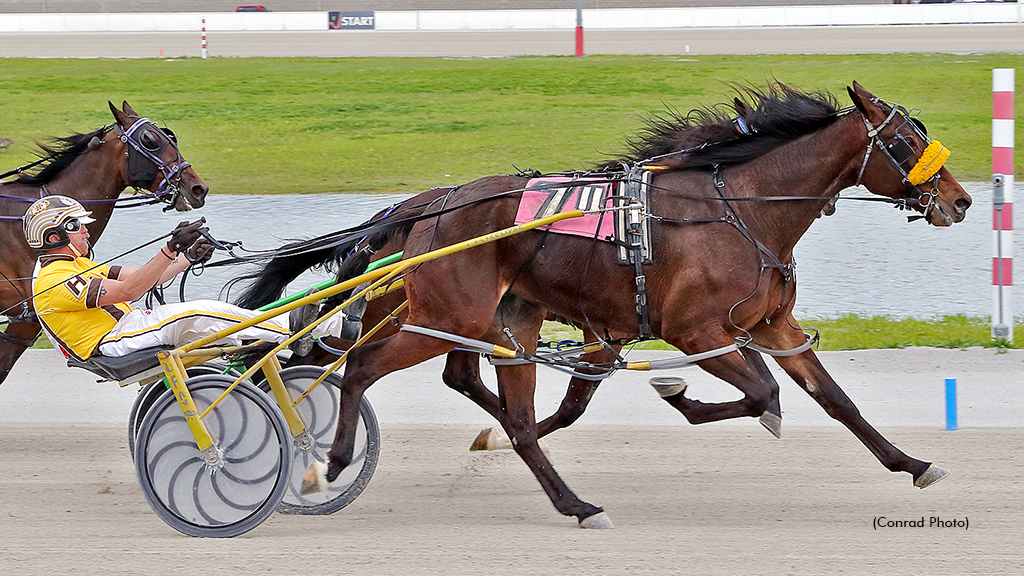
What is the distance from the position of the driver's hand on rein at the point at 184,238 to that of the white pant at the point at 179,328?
0.25m

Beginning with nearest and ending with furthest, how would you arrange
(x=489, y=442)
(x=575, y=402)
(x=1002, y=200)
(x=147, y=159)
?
1. (x=575, y=402)
2. (x=489, y=442)
3. (x=147, y=159)
4. (x=1002, y=200)

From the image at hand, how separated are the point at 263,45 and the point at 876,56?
1312 centimetres

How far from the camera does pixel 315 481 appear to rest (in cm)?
472

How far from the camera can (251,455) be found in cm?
456

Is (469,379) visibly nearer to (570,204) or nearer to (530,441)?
(530,441)

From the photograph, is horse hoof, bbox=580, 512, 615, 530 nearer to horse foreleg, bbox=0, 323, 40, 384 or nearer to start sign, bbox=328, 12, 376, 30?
horse foreleg, bbox=0, 323, 40, 384

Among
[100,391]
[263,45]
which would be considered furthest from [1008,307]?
[263,45]

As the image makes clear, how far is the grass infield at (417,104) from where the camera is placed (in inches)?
590

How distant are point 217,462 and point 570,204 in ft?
5.48

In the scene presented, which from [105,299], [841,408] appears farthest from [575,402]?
[105,299]

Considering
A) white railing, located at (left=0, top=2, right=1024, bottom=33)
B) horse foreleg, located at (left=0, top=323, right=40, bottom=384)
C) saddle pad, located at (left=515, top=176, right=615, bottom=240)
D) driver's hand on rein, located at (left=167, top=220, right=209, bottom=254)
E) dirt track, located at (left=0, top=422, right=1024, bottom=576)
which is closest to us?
dirt track, located at (left=0, top=422, right=1024, bottom=576)

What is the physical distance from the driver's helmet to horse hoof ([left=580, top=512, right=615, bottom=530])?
2247 millimetres

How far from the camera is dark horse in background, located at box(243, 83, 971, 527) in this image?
4684 mm

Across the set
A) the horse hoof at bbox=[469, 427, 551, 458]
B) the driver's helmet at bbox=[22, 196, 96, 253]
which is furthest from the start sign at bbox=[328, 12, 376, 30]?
the driver's helmet at bbox=[22, 196, 96, 253]
